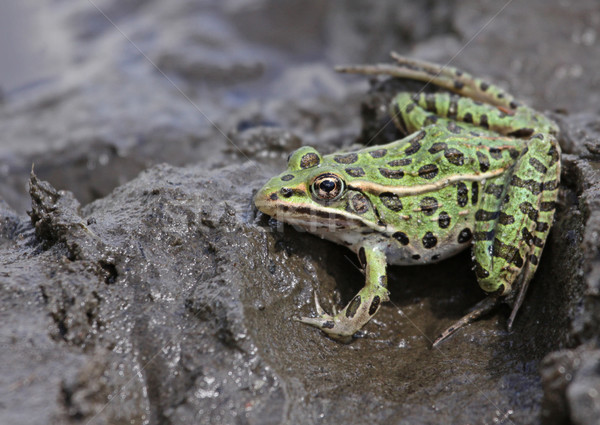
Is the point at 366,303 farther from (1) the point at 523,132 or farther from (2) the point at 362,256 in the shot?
(1) the point at 523,132

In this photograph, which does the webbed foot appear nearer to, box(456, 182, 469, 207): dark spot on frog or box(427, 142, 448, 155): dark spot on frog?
box(456, 182, 469, 207): dark spot on frog

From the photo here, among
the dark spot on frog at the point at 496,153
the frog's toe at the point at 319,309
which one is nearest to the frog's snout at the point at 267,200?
the frog's toe at the point at 319,309

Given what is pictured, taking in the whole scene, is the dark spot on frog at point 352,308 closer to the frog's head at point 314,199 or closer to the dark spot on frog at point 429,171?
the frog's head at point 314,199

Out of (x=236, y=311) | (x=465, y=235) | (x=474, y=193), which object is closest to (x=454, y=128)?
(x=474, y=193)

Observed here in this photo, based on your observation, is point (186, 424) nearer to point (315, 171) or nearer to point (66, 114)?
point (315, 171)

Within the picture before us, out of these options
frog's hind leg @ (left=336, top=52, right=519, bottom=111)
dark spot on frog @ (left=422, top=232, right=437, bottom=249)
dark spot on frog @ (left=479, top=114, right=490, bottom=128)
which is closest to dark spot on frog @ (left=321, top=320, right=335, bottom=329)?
dark spot on frog @ (left=422, top=232, right=437, bottom=249)

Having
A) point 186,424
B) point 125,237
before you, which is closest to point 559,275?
point 186,424
